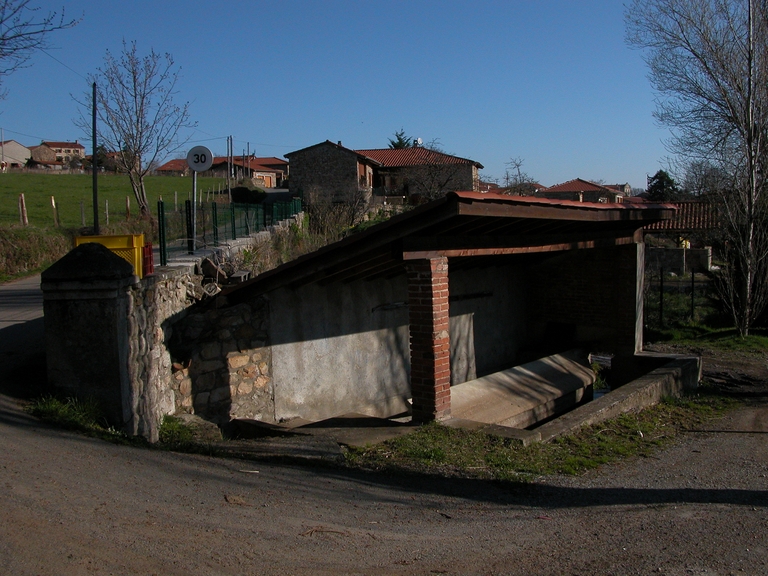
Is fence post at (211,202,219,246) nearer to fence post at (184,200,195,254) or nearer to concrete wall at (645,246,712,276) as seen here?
fence post at (184,200,195,254)

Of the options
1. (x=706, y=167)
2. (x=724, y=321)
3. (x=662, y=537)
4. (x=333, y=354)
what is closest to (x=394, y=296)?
(x=333, y=354)

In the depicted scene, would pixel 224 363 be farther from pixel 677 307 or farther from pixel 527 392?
pixel 677 307

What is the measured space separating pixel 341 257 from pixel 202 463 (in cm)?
285

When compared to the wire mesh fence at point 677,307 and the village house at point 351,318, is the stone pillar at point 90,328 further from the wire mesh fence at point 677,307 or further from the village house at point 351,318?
the wire mesh fence at point 677,307

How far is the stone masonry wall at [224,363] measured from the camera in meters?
7.90

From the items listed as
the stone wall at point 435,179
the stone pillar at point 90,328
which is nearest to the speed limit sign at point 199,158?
the stone pillar at point 90,328

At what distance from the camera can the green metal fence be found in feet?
32.5

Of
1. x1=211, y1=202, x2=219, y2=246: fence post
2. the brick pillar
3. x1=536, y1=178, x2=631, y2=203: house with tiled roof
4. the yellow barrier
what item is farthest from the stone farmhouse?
the brick pillar

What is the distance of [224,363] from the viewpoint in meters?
8.15

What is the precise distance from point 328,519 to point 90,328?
2.92 metres

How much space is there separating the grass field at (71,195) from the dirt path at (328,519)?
19.1 metres

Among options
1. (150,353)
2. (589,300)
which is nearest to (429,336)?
(150,353)

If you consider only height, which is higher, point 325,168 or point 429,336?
point 325,168

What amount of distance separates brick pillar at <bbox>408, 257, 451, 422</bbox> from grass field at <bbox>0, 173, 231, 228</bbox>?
1725 cm
